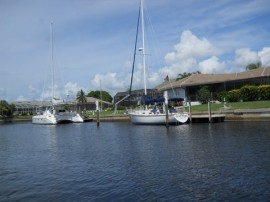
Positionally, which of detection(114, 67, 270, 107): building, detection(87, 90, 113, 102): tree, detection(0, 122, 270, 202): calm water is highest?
detection(87, 90, 113, 102): tree

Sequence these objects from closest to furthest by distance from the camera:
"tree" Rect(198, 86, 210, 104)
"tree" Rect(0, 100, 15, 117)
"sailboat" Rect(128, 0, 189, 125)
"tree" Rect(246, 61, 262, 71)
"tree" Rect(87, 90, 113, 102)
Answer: "sailboat" Rect(128, 0, 189, 125)
"tree" Rect(198, 86, 210, 104)
"tree" Rect(246, 61, 262, 71)
"tree" Rect(0, 100, 15, 117)
"tree" Rect(87, 90, 113, 102)

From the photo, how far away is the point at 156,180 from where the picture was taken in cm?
1869

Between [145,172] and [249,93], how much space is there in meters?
46.8

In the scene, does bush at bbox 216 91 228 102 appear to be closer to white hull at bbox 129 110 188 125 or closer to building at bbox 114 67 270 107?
building at bbox 114 67 270 107

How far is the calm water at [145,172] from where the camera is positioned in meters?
16.4

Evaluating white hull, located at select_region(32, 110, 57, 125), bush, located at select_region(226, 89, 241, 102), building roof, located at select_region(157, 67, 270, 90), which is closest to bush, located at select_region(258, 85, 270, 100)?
bush, located at select_region(226, 89, 241, 102)

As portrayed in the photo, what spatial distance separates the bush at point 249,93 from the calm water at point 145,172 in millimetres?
31704

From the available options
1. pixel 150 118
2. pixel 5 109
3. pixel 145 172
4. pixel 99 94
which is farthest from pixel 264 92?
pixel 99 94

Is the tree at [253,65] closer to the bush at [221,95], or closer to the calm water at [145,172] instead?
the bush at [221,95]

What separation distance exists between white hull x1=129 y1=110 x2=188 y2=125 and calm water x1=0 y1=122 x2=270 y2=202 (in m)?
20.4

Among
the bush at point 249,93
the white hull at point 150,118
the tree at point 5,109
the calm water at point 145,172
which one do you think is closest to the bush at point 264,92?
the bush at point 249,93

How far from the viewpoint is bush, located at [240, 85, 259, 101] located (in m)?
63.1

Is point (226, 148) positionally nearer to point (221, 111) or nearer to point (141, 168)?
point (141, 168)

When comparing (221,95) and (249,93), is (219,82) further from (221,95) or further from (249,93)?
(249,93)
